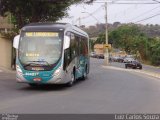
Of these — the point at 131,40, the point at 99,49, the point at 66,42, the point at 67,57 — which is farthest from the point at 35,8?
the point at 99,49

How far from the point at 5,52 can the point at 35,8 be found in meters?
4.90

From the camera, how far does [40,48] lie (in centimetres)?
2069

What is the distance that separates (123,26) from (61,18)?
97059mm

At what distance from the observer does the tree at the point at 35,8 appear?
34.1m

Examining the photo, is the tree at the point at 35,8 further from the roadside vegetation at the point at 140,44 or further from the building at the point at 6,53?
the roadside vegetation at the point at 140,44

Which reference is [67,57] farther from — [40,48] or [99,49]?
[99,49]

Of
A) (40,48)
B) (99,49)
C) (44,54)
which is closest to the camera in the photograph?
(44,54)

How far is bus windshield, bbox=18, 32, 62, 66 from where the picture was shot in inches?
804

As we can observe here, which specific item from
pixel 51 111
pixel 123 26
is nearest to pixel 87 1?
pixel 51 111

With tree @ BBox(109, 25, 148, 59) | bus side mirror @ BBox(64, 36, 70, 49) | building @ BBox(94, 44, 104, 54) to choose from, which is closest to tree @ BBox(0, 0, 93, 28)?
bus side mirror @ BBox(64, 36, 70, 49)

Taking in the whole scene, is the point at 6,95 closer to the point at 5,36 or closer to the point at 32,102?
the point at 32,102

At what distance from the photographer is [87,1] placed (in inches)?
1407

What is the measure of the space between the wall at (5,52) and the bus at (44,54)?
15.7 meters

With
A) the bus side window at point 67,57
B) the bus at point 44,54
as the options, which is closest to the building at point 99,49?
the bus side window at point 67,57
